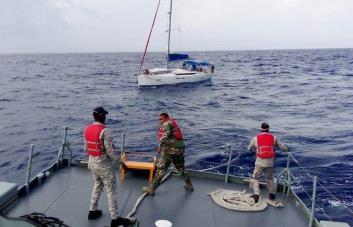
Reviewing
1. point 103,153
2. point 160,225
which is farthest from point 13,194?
point 160,225

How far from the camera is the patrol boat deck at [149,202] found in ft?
24.7

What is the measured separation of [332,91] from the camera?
153 ft

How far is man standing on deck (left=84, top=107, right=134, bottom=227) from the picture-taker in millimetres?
6758

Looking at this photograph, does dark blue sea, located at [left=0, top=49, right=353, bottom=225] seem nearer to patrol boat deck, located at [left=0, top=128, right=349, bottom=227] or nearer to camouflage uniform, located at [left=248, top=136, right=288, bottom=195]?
camouflage uniform, located at [left=248, top=136, right=288, bottom=195]

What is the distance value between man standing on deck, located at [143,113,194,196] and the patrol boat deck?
1.73 feet

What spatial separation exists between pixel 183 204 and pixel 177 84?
146 ft

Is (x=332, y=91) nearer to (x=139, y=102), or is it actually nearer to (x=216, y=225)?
(x=139, y=102)

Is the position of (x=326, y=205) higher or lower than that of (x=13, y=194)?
lower

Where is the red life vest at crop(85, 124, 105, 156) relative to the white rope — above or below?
above

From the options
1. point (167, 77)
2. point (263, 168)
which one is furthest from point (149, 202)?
point (167, 77)

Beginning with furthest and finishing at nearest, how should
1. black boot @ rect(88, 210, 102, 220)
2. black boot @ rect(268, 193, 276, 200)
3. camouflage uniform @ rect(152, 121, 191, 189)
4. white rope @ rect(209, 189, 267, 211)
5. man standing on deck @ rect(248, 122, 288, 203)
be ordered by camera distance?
1. black boot @ rect(268, 193, 276, 200)
2. man standing on deck @ rect(248, 122, 288, 203)
3. camouflage uniform @ rect(152, 121, 191, 189)
4. white rope @ rect(209, 189, 267, 211)
5. black boot @ rect(88, 210, 102, 220)

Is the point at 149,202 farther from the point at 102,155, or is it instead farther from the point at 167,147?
the point at 102,155

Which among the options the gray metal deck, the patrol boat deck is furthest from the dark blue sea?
the gray metal deck

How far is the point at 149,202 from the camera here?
8.39 m
